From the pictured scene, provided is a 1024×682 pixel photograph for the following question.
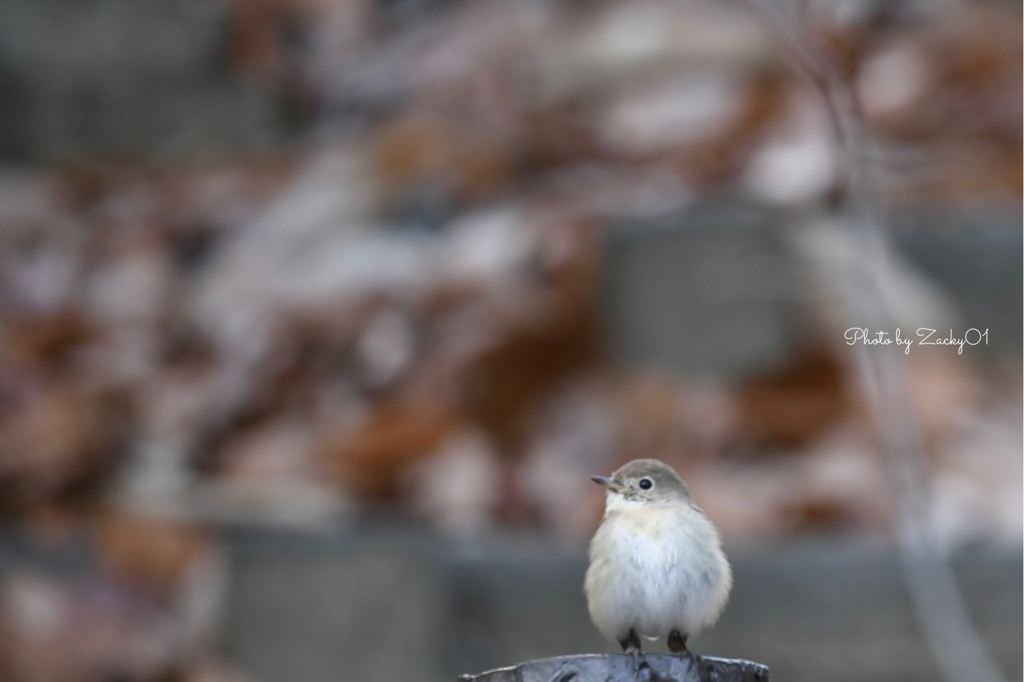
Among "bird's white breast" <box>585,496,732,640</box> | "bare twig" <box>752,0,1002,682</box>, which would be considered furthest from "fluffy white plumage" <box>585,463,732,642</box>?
"bare twig" <box>752,0,1002,682</box>

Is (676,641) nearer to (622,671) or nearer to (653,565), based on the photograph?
(653,565)

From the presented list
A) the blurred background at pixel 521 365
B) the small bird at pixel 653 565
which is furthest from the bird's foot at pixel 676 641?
the blurred background at pixel 521 365

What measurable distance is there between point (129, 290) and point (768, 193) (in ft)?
8.78

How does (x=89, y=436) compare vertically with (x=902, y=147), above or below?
below

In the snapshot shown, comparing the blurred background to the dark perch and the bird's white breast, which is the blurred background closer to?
the bird's white breast

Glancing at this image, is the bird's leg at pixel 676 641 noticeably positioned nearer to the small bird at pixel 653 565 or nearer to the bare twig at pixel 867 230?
the small bird at pixel 653 565

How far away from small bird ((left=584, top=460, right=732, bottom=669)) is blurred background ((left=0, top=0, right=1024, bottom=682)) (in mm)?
798

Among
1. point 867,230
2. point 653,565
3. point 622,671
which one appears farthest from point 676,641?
point 867,230

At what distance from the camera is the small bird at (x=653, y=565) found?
2.23 meters

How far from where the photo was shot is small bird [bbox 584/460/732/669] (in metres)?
2.23

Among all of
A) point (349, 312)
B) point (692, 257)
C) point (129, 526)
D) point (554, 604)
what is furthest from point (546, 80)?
point (554, 604)

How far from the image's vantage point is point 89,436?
17.7ft

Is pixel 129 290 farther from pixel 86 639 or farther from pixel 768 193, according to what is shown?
pixel 768 193

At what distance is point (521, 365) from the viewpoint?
500 cm
